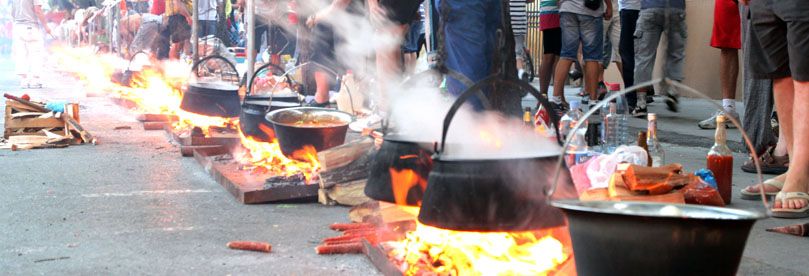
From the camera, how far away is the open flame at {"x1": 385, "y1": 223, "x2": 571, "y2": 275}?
322cm

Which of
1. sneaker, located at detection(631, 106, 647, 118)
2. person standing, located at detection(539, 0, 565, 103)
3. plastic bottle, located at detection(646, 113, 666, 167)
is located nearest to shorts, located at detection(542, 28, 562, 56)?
person standing, located at detection(539, 0, 565, 103)

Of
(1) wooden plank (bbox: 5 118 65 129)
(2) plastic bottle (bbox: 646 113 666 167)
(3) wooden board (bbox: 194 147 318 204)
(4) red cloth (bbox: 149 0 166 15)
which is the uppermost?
(4) red cloth (bbox: 149 0 166 15)

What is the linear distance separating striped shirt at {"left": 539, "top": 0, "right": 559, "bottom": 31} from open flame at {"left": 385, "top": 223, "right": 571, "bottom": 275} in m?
6.07

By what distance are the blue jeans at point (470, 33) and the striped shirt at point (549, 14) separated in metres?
3.69

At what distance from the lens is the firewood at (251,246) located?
12.9ft

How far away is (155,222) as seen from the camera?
14.9 ft

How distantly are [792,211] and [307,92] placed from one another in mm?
7585

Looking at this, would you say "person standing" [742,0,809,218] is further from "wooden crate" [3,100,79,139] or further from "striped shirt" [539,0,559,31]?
"wooden crate" [3,100,79,139]

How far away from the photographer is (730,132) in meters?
7.98

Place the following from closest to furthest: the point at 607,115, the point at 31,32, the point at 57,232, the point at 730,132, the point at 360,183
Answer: the point at 57,232, the point at 360,183, the point at 607,115, the point at 730,132, the point at 31,32

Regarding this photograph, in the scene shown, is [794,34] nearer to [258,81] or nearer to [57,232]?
[57,232]

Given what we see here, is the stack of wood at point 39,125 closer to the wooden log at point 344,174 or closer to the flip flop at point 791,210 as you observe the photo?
the wooden log at point 344,174

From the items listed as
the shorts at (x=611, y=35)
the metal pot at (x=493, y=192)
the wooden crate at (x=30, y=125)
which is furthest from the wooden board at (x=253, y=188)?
the shorts at (x=611, y=35)

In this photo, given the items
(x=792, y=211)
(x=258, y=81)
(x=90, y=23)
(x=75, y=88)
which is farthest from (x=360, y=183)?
(x=90, y=23)
